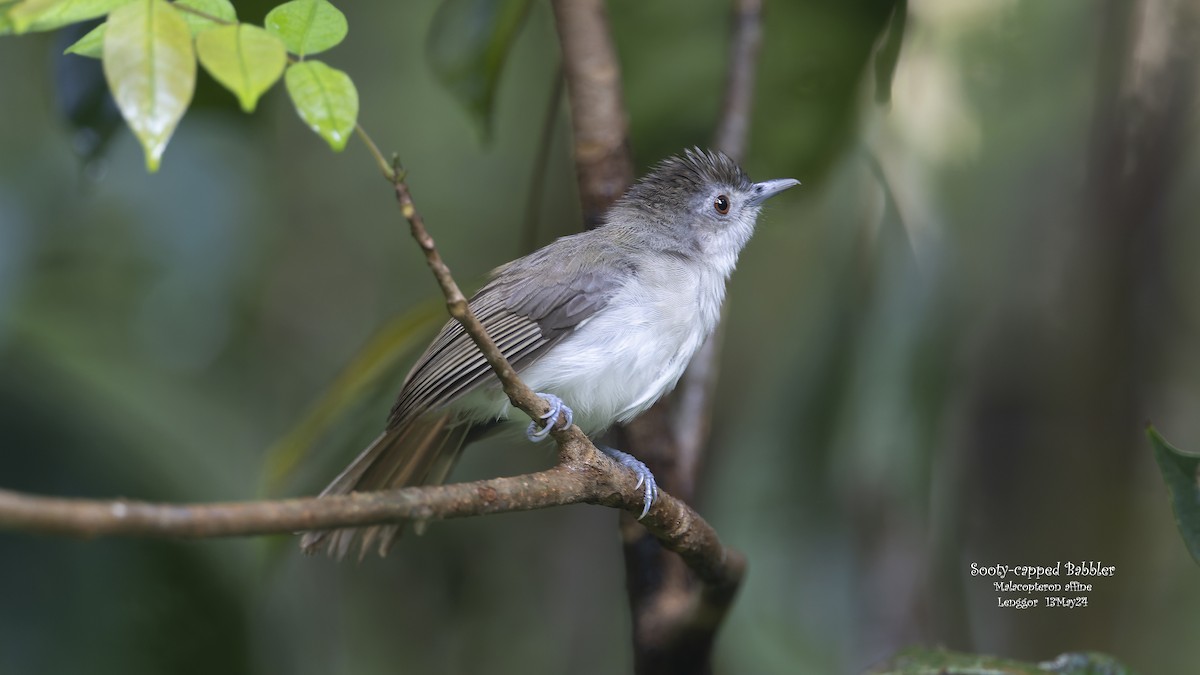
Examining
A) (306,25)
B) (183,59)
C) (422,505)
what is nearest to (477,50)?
(306,25)

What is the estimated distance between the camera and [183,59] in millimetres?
1499

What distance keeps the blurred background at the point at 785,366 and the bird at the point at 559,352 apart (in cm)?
32

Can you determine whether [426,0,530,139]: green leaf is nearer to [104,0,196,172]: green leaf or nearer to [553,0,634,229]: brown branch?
[553,0,634,229]: brown branch

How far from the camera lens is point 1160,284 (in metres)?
3.82

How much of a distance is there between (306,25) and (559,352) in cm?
136

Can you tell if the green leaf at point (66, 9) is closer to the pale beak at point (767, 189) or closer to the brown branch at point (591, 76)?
the brown branch at point (591, 76)

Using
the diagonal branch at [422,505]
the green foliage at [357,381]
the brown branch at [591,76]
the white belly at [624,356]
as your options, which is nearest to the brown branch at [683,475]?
the white belly at [624,356]

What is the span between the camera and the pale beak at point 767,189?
345 cm

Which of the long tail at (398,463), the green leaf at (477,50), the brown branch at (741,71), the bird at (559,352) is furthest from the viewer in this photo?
the brown branch at (741,71)

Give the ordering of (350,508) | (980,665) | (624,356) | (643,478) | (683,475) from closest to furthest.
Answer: (350,508), (980,665), (643,478), (624,356), (683,475)

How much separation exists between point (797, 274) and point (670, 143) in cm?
125

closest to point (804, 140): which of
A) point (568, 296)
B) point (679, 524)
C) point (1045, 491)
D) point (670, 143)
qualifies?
point (670, 143)

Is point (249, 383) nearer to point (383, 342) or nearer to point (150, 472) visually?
point (150, 472)

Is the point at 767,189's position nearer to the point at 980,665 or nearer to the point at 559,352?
the point at 559,352
